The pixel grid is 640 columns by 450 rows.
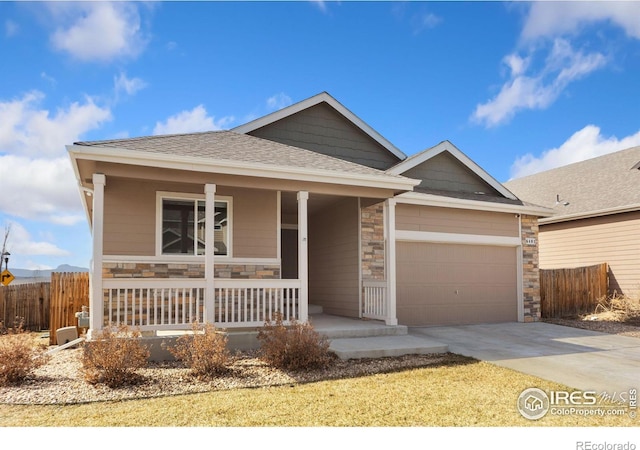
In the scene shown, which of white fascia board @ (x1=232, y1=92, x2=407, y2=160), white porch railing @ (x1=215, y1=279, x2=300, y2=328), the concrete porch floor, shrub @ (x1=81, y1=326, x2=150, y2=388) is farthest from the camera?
white fascia board @ (x1=232, y1=92, x2=407, y2=160)

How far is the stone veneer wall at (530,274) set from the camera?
13023mm

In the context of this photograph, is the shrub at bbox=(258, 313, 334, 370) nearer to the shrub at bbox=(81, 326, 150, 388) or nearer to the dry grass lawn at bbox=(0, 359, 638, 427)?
the dry grass lawn at bbox=(0, 359, 638, 427)

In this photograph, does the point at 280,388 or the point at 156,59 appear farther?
the point at 156,59

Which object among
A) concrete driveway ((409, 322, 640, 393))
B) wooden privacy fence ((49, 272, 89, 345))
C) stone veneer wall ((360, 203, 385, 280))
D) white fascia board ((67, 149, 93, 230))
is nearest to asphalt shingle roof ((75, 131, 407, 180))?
white fascia board ((67, 149, 93, 230))

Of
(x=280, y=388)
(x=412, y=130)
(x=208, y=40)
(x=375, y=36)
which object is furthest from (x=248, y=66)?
(x=280, y=388)

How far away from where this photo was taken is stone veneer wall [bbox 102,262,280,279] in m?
8.91

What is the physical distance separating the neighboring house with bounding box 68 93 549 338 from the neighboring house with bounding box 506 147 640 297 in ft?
13.2

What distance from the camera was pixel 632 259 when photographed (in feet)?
48.4

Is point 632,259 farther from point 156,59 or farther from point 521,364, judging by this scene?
point 156,59

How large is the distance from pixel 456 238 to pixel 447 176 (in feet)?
6.76

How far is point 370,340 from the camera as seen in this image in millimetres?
8828

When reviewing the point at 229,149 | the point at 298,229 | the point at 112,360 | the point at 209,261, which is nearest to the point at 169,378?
the point at 112,360

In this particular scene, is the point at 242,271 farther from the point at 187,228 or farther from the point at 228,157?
the point at 228,157

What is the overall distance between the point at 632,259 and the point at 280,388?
13761 mm
